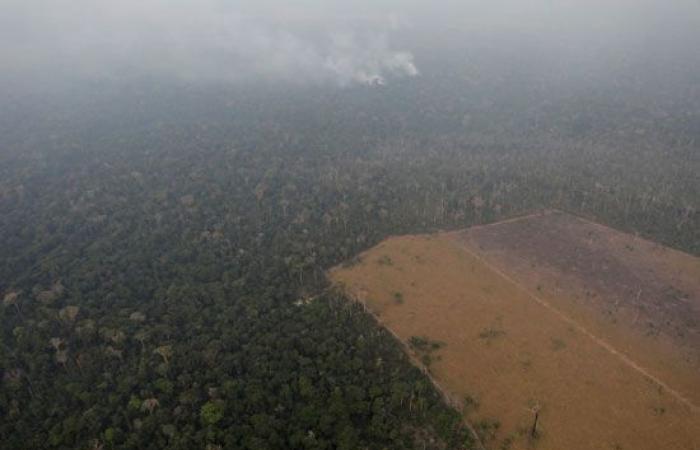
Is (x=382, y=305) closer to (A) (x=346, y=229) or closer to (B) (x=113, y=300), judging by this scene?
(A) (x=346, y=229)

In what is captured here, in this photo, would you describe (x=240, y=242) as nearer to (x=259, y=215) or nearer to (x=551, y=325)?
(x=259, y=215)

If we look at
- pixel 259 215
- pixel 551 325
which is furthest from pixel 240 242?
pixel 551 325

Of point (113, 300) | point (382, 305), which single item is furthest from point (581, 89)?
point (113, 300)

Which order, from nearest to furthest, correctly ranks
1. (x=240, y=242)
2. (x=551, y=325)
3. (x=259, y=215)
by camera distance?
(x=551, y=325), (x=240, y=242), (x=259, y=215)
